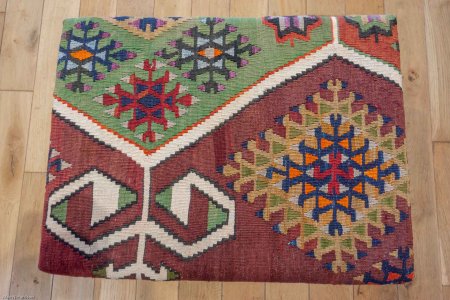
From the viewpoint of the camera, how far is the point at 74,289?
4.30 feet

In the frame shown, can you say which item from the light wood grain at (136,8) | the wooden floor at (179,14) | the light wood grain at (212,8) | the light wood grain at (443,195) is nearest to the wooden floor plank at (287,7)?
the wooden floor at (179,14)

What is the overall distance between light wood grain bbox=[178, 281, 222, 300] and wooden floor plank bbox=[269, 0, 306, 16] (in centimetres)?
93

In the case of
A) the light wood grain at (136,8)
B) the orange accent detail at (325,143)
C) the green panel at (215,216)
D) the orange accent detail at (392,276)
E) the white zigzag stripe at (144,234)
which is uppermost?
the light wood grain at (136,8)

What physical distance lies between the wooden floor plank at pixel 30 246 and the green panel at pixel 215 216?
26.6 inches

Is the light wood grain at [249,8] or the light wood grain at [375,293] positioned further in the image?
the light wood grain at [249,8]

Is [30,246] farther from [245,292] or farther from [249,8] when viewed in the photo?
[249,8]

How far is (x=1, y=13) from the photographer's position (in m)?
1.47

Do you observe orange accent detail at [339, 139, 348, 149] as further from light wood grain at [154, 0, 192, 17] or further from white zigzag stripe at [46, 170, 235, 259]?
light wood grain at [154, 0, 192, 17]

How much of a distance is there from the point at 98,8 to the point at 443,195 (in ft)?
4.33

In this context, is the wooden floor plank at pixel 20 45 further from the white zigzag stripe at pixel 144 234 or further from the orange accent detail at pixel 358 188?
the orange accent detail at pixel 358 188

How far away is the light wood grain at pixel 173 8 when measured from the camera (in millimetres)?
1465

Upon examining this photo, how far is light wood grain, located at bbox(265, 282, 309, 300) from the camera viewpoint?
4.25 feet

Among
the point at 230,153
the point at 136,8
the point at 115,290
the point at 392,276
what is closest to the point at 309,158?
the point at 230,153

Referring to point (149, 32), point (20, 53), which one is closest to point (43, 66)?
point (20, 53)
